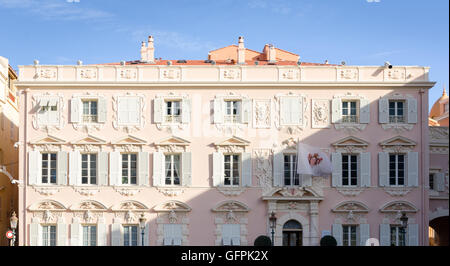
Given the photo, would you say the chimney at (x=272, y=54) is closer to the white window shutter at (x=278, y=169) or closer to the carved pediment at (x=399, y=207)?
the white window shutter at (x=278, y=169)

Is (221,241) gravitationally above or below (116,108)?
below

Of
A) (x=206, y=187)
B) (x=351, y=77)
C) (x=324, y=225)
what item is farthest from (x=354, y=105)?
(x=206, y=187)

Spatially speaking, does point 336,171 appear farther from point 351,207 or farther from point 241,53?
point 241,53

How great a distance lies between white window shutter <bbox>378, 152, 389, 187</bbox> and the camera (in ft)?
97.3

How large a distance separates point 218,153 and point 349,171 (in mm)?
6304

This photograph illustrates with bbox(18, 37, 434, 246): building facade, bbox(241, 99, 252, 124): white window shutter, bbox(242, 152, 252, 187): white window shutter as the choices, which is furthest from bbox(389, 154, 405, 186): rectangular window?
bbox(241, 99, 252, 124): white window shutter

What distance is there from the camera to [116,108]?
30.3 m

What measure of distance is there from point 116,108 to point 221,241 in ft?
26.7

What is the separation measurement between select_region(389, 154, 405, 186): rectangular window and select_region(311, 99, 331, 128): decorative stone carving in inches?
138

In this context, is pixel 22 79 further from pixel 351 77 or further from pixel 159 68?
pixel 351 77

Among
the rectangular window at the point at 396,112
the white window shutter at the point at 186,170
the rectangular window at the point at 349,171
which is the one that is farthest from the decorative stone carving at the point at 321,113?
the white window shutter at the point at 186,170

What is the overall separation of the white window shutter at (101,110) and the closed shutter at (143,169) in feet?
8.52

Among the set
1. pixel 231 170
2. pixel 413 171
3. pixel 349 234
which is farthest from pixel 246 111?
pixel 413 171
